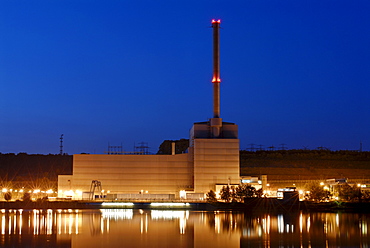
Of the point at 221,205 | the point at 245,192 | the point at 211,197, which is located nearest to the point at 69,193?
the point at 211,197

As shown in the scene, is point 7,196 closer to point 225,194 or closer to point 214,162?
point 214,162

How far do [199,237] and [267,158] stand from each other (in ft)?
333

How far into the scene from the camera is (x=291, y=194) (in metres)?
88.9

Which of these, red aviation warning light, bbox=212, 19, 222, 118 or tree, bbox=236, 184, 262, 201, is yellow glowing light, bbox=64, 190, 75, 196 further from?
tree, bbox=236, 184, 262, 201

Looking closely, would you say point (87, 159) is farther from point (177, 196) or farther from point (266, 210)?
point (266, 210)

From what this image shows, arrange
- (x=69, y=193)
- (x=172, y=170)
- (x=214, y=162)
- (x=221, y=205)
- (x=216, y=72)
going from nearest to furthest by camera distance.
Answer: (x=221, y=205), (x=216, y=72), (x=214, y=162), (x=69, y=193), (x=172, y=170)

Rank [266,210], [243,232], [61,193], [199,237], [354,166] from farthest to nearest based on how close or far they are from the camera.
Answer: [354,166], [61,193], [266,210], [243,232], [199,237]

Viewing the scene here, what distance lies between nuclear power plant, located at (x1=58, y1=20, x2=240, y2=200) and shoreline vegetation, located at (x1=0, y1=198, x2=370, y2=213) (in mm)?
8573

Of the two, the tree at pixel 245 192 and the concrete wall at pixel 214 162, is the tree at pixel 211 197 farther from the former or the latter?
the concrete wall at pixel 214 162

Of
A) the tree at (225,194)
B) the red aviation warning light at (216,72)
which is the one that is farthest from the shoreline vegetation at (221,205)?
the red aviation warning light at (216,72)

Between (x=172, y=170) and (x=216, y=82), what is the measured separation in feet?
64.8

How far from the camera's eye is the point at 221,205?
88.8 meters

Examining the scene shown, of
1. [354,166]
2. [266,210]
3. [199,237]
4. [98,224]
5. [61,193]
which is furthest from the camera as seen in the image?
[354,166]

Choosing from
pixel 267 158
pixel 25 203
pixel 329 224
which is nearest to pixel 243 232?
pixel 329 224
